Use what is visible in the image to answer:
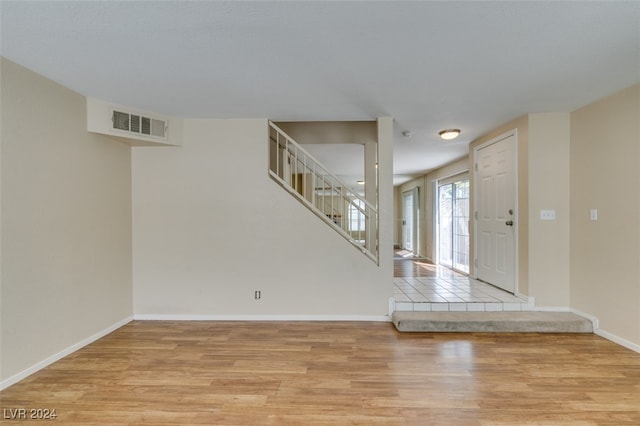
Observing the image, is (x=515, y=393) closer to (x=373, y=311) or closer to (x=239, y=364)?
(x=373, y=311)

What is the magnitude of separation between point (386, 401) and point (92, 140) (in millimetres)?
3460

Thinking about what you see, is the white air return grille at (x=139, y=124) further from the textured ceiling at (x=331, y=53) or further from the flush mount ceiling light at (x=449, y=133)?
the flush mount ceiling light at (x=449, y=133)

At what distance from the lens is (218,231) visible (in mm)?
3395

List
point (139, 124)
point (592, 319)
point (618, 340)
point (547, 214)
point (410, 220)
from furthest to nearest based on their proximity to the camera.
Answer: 1. point (410, 220)
2. point (547, 214)
3. point (139, 124)
4. point (592, 319)
5. point (618, 340)

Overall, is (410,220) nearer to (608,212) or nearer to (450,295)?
(450,295)

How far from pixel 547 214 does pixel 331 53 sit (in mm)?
2979

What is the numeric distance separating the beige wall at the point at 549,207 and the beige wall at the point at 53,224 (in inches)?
182

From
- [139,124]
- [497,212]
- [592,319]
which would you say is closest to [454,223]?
[497,212]

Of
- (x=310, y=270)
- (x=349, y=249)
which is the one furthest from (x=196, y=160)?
(x=349, y=249)

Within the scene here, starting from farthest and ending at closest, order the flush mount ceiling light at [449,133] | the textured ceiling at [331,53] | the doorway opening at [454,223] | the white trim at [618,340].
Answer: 1. the doorway opening at [454,223]
2. the flush mount ceiling light at [449,133]
3. the white trim at [618,340]
4. the textured ceiling at [331,53]

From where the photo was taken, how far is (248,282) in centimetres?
339

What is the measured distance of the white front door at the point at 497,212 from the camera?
358 centimetres

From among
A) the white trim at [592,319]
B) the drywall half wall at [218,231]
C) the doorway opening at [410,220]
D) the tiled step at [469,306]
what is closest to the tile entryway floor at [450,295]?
the tiled step at [469,306]

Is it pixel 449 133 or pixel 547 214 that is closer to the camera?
pixel 547 214
